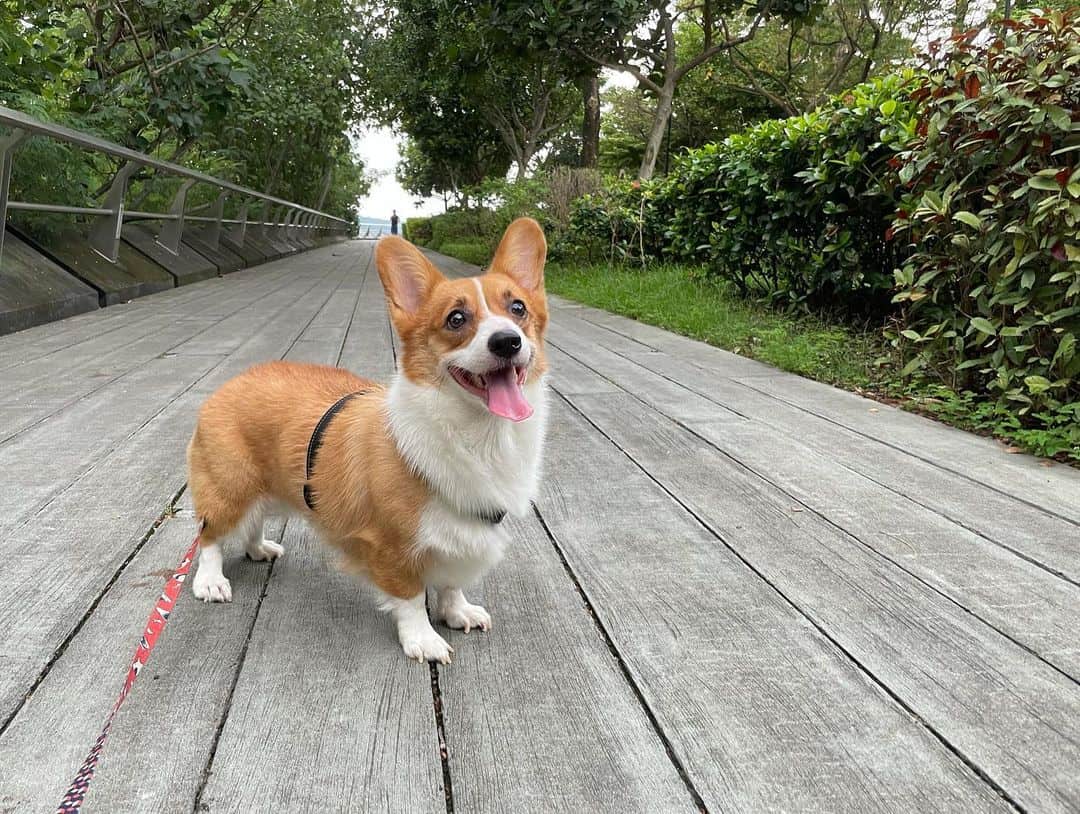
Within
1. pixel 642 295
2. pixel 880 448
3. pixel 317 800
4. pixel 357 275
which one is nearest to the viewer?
pixel 317 800

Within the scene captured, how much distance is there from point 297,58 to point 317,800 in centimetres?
1860

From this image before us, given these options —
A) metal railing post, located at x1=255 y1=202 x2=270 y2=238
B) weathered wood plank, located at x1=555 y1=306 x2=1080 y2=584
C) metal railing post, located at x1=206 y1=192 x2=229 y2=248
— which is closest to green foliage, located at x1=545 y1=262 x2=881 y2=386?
weathered wood plank, located at x1=555 y1=306 x2=1080 y2=584

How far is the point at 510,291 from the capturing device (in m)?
1.89

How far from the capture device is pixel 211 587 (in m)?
1.98

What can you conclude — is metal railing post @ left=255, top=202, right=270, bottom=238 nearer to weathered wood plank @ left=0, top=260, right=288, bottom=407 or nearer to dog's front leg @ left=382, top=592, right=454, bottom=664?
weathered wood plank @ left=0, top=260, right=288, bottom=407

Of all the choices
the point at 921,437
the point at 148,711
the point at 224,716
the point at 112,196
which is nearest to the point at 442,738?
the point at 224,716

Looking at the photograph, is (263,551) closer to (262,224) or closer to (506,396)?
(506,396)

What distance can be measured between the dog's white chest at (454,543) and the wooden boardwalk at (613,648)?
7.2 inches

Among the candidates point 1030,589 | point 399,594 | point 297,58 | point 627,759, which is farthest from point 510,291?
point 297,58

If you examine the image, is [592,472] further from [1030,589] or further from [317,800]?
[317,800]

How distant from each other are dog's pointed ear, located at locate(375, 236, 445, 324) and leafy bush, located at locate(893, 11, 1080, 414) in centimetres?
277

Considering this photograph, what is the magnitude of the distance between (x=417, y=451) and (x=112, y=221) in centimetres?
756

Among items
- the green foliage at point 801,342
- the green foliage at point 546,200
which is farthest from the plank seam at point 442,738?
the green foliage at point 546,200

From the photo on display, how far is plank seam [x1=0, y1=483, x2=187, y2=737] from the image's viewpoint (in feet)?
4.89
